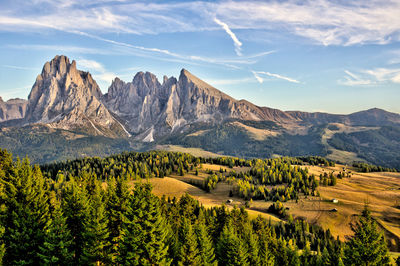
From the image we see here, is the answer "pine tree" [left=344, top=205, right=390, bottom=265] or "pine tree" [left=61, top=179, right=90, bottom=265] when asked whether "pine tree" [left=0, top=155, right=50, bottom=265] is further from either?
"pine tree" [left=344, top=205, right=390, bottom=265]

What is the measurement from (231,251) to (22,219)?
33133mm

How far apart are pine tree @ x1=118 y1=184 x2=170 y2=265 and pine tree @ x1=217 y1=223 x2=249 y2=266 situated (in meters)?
16.7

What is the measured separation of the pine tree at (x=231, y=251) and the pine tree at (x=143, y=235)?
16696 mm

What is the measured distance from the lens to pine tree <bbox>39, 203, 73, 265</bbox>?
33375 millimetres

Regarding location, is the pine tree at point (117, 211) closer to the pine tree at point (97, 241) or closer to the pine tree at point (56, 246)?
the pine tree at point (97, 241)

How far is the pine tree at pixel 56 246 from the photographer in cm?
3338

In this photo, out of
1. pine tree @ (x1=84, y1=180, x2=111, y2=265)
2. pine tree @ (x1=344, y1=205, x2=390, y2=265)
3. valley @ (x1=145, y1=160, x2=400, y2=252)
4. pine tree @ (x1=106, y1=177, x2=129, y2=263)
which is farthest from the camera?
valley @ (x1=145, y1=160, x2=400, y2=252)

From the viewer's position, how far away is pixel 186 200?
85312 millimetres

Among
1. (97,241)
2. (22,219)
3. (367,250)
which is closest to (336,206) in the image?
(367,250)

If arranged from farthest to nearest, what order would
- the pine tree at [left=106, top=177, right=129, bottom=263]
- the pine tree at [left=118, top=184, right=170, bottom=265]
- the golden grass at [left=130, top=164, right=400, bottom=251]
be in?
the golden grass at [left=130, top=164, right=400, bottom=251], the pine tree at [left=106, top=177, right=129, bottom=263], the pine tree at [left=118, top=184, right=170, bottom=265]

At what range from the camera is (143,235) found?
104 feet

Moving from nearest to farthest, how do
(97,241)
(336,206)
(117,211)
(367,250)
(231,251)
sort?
(97,241) → (117,211) → (231,251) → (367,250) → (336,206)

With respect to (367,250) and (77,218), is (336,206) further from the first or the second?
(77,218)

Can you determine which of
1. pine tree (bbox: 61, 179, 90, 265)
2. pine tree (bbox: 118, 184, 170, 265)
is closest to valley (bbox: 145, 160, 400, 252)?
pine tree (bbox: 61, 179, 90, 265)
